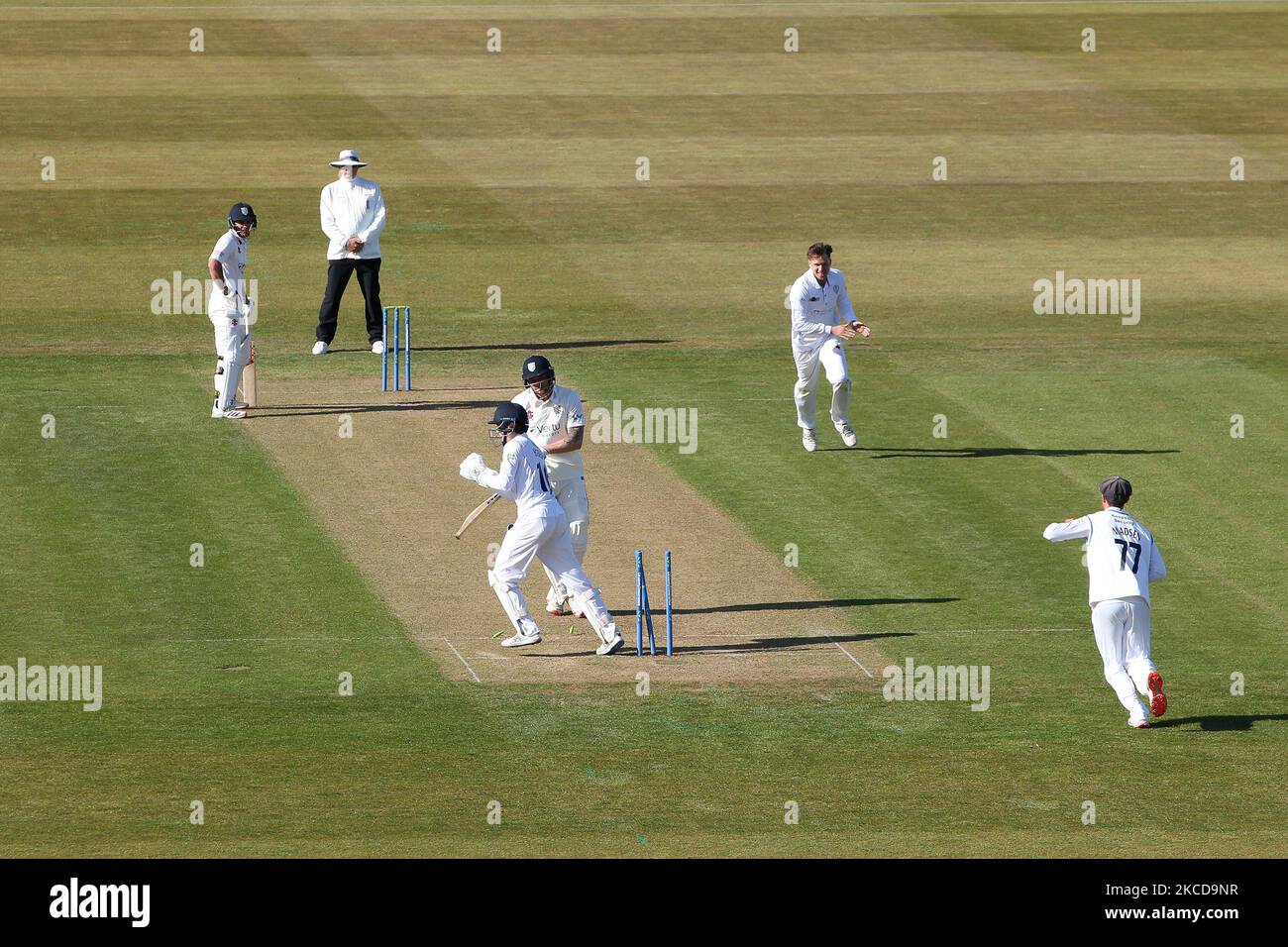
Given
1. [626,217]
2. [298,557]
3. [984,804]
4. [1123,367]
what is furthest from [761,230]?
[984,804]

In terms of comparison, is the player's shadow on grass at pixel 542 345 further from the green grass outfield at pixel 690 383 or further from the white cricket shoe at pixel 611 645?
the white cricket shoe at pixel 611 645

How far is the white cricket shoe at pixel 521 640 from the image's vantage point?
51.8 feet

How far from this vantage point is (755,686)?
15250mm

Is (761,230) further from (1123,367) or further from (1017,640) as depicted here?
(1017,640)

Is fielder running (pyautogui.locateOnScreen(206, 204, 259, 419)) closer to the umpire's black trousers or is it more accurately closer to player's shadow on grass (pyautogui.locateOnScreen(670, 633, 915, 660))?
the umpire's black trousers

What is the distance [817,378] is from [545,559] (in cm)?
699

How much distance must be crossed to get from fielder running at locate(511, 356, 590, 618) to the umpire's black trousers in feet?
31.8

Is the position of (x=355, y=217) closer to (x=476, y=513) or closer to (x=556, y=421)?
(x=556, y=421)

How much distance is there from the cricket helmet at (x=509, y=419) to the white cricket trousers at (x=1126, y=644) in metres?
4.35

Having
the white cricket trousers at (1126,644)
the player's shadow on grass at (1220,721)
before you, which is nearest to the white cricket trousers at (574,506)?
the white cricket trousers at (1126,644)

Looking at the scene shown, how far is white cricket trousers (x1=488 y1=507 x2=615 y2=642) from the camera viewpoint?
15555mm

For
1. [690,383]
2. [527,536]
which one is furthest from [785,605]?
[690,383]

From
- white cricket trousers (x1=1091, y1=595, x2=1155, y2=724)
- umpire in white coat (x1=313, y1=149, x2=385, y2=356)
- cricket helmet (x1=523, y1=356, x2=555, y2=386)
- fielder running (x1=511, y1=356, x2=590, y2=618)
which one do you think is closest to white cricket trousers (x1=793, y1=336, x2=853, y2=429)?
fielder running (x1=511, y1=356, x2=590, y2=618)

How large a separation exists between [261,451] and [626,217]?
1400 cm
